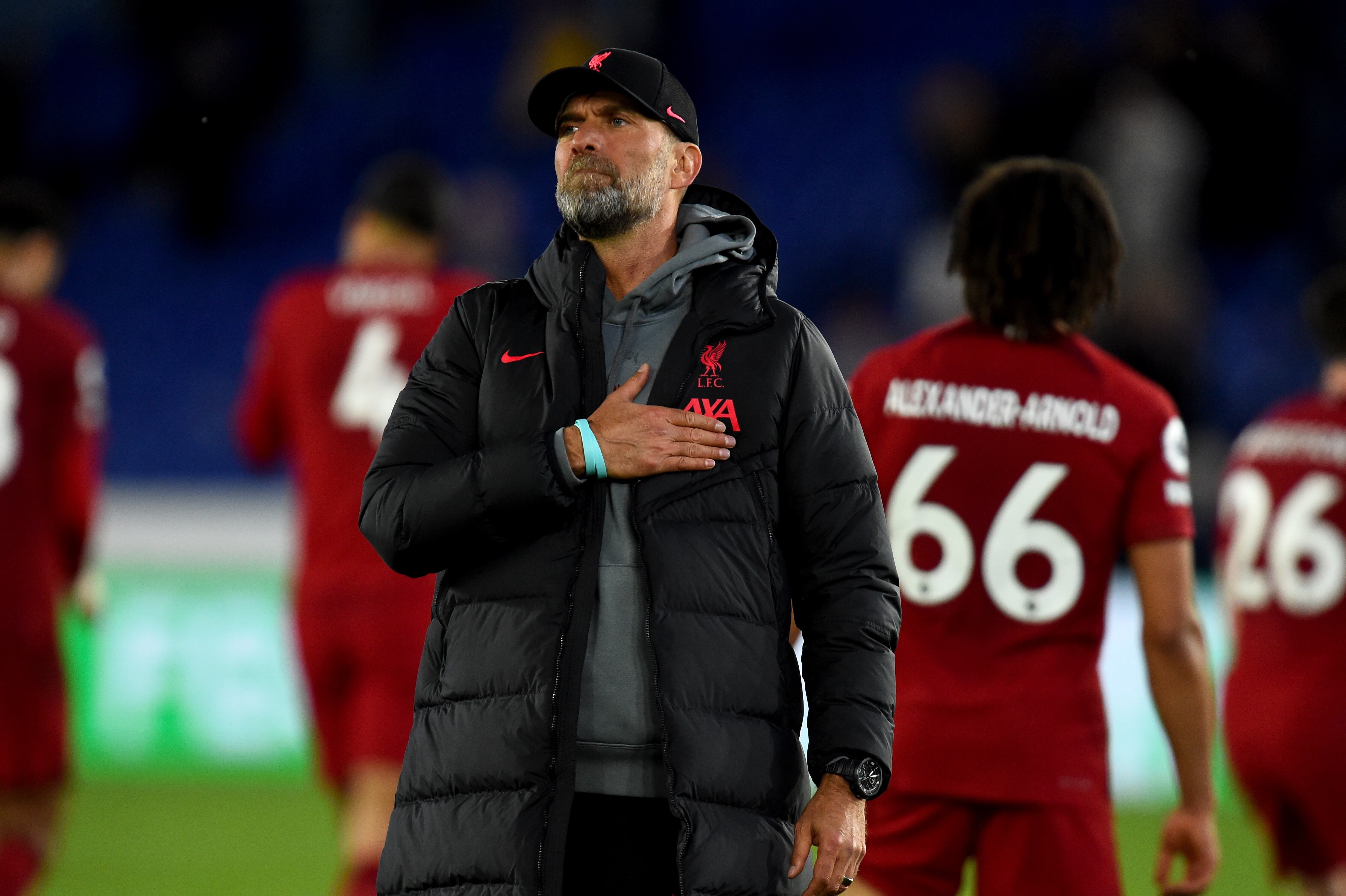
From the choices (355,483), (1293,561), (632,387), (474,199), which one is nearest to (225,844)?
(355,483)

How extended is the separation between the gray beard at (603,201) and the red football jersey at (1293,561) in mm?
2834

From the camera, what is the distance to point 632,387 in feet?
8.43

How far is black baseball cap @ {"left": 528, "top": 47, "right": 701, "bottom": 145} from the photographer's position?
2695mm

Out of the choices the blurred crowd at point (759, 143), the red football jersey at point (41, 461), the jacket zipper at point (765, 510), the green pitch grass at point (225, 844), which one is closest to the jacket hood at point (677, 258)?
the jacket zipper at point (765, 510)

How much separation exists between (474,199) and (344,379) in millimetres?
7030

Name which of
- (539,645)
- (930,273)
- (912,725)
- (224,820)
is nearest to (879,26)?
(930,273)

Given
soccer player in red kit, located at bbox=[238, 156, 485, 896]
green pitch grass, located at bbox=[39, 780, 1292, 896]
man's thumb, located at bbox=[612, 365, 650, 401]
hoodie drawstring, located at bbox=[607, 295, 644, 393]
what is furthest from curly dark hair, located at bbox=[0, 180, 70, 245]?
man's thumb, located at bbox=[612, 365, 650, 401]

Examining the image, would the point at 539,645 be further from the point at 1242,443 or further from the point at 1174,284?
the point at 1174,284

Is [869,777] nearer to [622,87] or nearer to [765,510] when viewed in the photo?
[765,510]

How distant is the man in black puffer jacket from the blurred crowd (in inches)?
288

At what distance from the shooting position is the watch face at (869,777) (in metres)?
2.52

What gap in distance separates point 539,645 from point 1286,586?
120 inches

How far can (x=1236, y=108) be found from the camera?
1047 cm

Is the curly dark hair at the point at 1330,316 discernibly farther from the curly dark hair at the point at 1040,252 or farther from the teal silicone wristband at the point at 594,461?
the teal silicone wristband at the point at 594,461
